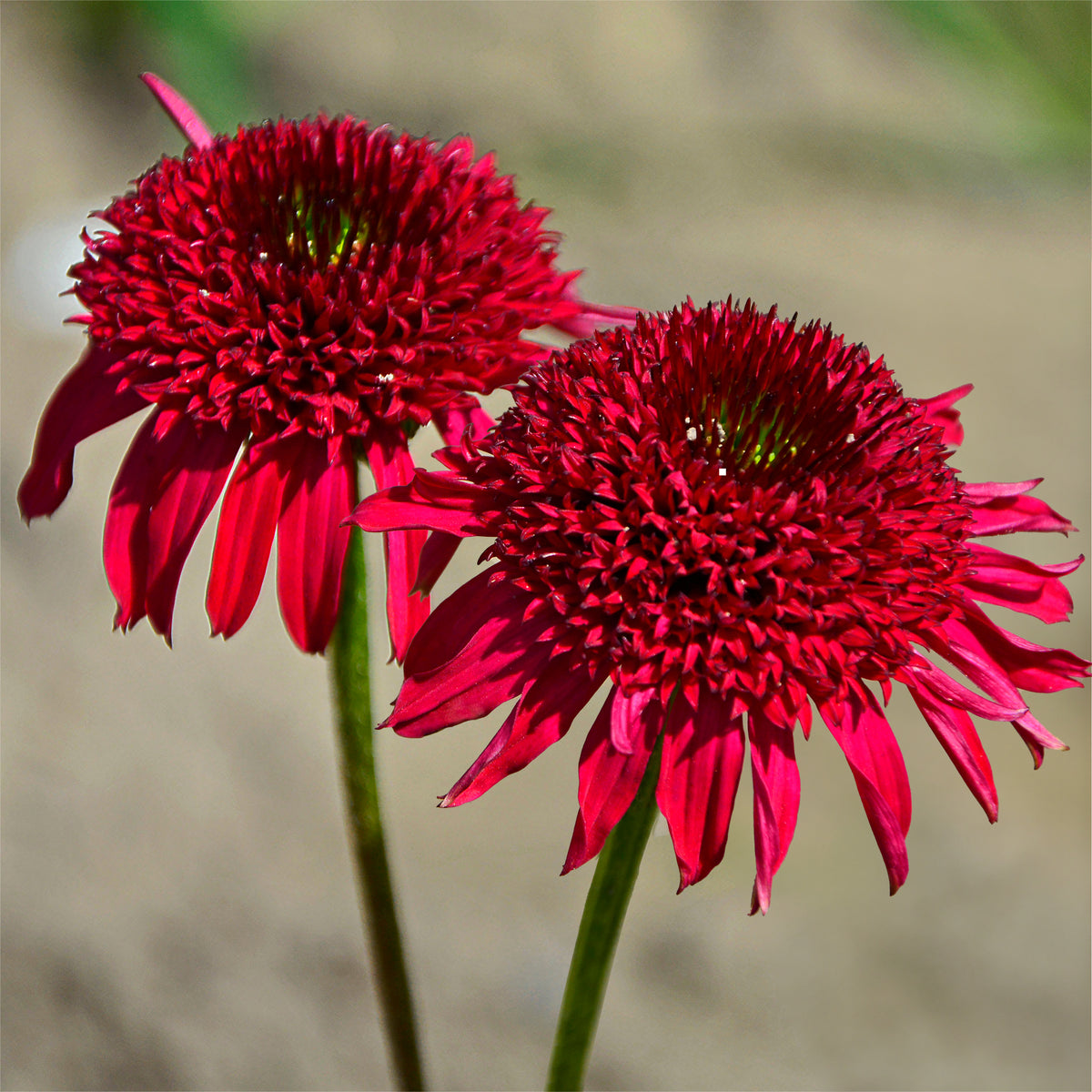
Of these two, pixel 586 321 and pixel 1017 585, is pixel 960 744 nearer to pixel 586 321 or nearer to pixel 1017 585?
pixel 1017 585

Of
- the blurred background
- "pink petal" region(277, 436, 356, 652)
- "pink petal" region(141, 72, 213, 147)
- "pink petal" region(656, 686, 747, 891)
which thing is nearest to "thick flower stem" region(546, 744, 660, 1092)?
"pink petal" region(656, 686, 747, 891)

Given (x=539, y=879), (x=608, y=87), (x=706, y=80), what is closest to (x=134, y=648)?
(x=539, y=879)

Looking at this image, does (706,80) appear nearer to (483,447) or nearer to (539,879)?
(539,879)

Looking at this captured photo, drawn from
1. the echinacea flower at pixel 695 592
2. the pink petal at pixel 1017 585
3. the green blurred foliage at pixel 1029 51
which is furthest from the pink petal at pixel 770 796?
the green blurred foliage at pixel 1029 51

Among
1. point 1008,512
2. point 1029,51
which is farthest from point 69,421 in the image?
point 1029,51

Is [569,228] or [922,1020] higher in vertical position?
[569,228]
